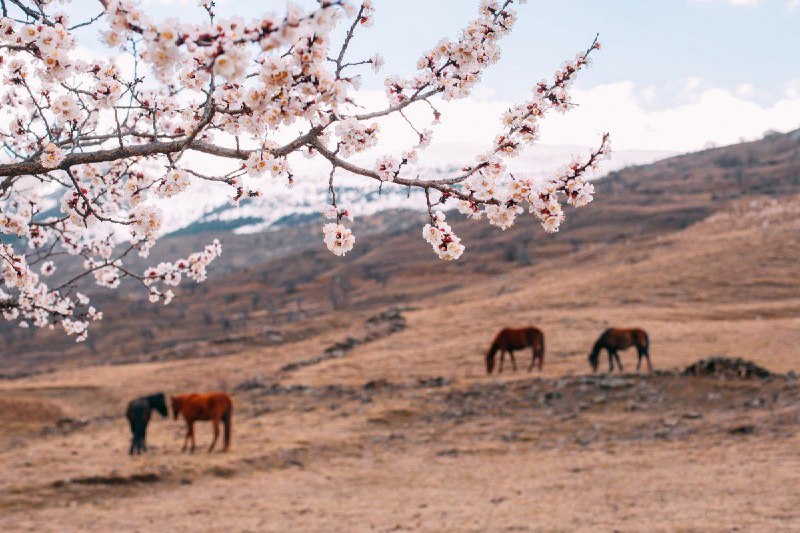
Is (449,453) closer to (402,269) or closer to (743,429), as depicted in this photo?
(743,429)

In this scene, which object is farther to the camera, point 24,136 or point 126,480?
point 126,480

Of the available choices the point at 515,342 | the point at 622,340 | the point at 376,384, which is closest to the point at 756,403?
the point at 622,340

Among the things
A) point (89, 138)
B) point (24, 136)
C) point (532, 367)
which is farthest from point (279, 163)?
point (532, 367)

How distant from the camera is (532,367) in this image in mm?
21688

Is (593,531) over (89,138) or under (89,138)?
under

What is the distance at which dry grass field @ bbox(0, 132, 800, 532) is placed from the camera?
31.3 ft

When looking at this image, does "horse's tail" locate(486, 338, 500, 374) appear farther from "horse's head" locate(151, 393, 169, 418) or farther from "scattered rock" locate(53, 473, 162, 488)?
"scattered rock" locate(53, 473, 162, 488)

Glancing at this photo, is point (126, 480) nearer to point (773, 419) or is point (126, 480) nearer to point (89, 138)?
point (89, 138)

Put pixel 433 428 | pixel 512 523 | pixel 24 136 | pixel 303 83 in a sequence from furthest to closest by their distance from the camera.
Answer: pixel 433 428 < pixel 512 523 < pixel 24 136 < pixel 303 83

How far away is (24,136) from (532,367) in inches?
694

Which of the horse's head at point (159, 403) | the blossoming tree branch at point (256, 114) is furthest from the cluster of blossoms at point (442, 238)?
the horse's head at point (159, 403)

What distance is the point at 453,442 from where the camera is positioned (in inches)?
582

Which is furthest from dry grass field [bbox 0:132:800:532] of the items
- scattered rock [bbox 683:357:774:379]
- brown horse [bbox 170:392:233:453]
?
brown horse [bbox 170:392:233:453]

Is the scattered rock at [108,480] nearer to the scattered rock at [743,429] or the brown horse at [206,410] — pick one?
the brown horse at [206,410]
